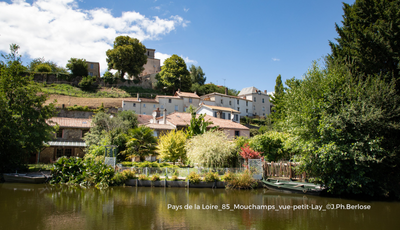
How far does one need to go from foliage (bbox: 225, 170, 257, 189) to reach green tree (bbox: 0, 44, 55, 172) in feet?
62.0

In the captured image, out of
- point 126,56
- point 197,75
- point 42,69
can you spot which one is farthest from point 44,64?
point 197,75

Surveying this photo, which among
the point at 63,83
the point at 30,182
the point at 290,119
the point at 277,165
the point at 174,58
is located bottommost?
the point at 30,182

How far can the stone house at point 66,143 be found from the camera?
31156 millimetres

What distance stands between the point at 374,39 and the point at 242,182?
45.3 feet

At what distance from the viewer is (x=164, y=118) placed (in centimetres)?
3738

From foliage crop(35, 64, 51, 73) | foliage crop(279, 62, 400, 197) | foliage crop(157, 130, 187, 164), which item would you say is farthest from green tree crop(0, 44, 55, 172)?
foliage crop(35, 64, 51, 73)

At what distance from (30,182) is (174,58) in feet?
166

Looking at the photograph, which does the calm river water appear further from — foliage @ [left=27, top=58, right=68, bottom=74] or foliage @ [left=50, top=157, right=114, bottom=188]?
foliage @ [left=27, top=58, right=68, bottom=74]

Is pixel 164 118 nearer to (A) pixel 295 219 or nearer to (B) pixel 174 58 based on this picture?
(A) pixel 295 219

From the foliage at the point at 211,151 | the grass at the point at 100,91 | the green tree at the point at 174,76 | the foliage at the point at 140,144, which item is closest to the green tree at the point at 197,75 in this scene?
the green tree at the point at 174,76

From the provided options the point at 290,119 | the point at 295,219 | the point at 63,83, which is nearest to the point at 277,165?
the point at 290,119

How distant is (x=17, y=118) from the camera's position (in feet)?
77.6

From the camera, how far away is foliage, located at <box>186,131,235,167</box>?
21.4 meters

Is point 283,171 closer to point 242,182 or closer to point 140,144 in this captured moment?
point 242,182
